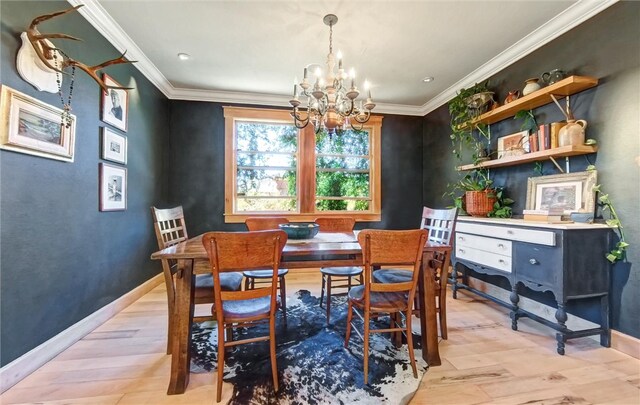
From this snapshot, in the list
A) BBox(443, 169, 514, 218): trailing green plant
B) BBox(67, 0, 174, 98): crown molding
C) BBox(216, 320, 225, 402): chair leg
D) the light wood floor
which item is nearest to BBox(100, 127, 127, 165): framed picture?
BBox(67, 0, 174, 98): crown molding

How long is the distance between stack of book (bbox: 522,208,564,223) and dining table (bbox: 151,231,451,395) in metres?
1.05

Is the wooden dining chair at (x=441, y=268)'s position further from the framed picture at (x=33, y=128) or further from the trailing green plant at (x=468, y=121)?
the framed picture at (x=33, y=128)

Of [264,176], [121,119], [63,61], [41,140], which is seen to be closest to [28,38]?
[63,61]

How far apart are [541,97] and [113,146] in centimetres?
406

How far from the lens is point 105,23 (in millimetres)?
2334

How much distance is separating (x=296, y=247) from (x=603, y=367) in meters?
2.21

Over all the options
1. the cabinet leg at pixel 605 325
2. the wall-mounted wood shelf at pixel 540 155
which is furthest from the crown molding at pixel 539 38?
the cabinet leg at pixel 605 325

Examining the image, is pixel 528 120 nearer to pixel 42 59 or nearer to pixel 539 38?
pixel 539 38

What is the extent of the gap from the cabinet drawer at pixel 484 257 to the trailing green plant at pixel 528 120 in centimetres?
134

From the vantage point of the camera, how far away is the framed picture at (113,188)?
95.6 inches

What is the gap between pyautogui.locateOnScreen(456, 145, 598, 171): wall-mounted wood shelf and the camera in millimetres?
2094

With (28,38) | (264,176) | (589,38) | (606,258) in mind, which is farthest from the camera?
(264,176)

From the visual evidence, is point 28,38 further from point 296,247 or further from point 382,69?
point 382,69

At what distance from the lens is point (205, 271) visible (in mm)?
1556
